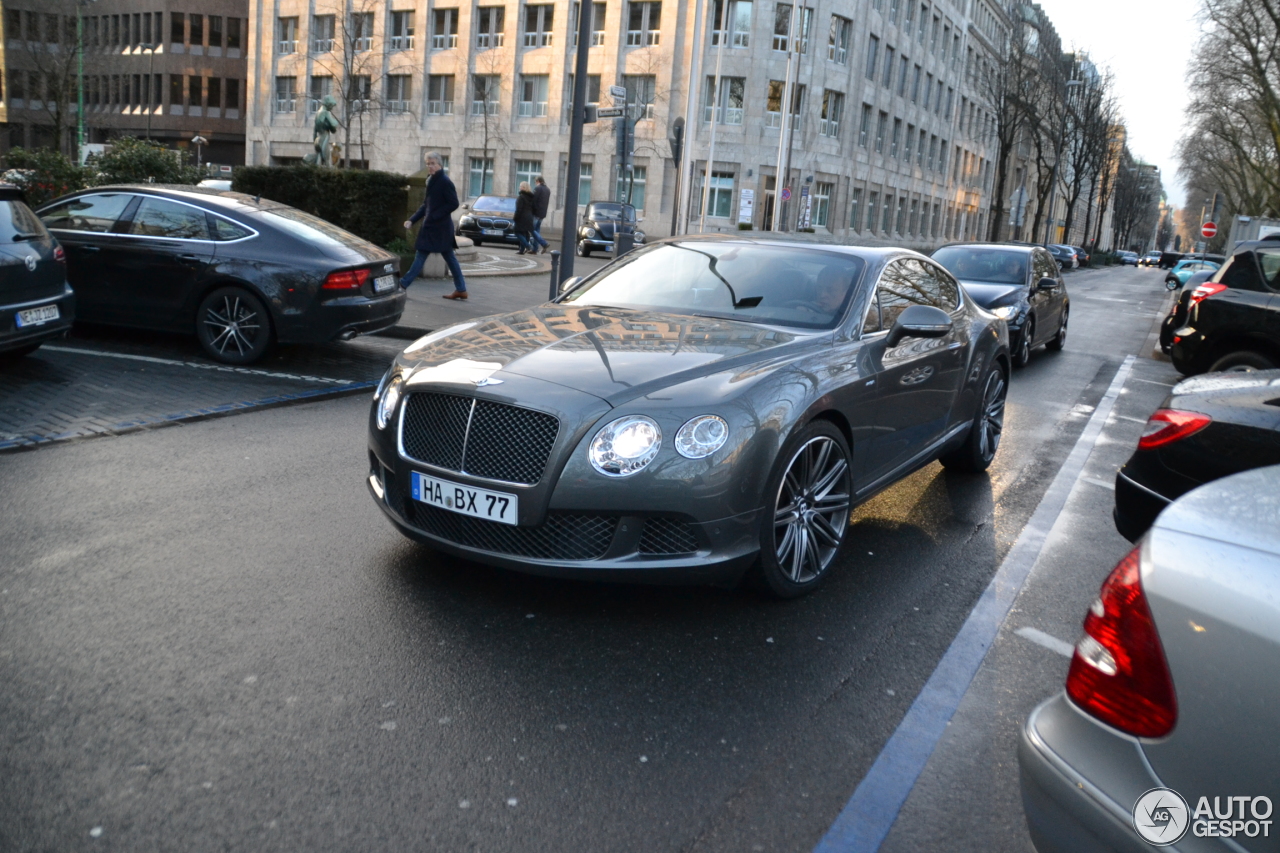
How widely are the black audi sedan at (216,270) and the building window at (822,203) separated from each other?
45.8 m

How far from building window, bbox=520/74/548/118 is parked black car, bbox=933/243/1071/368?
41.4m

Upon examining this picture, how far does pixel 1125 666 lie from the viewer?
74.0 inches

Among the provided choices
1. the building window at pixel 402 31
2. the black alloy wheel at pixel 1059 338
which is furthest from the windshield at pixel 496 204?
the building window at pixel 402 31

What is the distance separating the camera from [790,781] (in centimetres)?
289

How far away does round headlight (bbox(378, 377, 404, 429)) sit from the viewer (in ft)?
13.8

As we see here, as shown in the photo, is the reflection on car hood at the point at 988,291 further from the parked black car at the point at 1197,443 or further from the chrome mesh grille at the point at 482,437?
the chrome mesh grille at the point at 482,437

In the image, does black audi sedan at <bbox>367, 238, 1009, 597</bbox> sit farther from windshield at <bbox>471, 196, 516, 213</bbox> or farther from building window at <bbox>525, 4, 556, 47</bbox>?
building window at <bbox>525, 4, 556, 47</bbox>

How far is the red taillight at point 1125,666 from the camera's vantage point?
5.94 ft

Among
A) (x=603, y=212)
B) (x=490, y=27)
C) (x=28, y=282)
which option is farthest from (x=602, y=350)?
(x=490, y=27)

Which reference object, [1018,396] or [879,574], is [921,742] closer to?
[879,574]

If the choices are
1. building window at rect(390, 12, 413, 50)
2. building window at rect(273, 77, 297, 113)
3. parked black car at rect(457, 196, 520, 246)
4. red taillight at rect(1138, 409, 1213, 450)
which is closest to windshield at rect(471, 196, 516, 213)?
parked black car at rect(457, 196, 520, 246)

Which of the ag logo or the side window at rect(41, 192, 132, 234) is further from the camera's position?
the side window at rect(41, 192, 132, 234)

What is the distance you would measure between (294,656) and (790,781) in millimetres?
1728

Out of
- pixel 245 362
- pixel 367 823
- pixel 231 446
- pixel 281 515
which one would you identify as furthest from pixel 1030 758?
pixel 245 362
